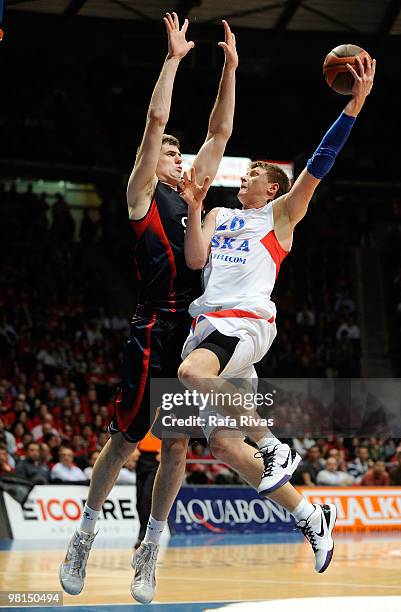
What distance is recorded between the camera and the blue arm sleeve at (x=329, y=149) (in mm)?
6594

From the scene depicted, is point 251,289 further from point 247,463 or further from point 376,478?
point 376,478

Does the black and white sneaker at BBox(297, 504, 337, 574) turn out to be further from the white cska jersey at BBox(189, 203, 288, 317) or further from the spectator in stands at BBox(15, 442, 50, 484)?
the spectator in stands at BBox(15, 442, 50, 484)

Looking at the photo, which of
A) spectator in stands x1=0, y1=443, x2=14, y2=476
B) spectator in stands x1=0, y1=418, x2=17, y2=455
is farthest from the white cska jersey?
spectator in stands x1=0, y1=418, x2=17, y2=455

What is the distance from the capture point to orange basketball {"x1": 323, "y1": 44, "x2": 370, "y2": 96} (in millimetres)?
6762

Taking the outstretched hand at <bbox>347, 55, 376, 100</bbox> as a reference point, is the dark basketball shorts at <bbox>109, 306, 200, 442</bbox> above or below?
below

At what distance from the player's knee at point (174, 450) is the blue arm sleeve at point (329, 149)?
2.08 metres

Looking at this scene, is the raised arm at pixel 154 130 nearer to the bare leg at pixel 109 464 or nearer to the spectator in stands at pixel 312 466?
the bare leg at pixel 109 464

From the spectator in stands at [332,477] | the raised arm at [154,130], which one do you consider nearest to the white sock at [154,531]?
the raised arm at [154,130]

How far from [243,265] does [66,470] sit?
8.80 meters

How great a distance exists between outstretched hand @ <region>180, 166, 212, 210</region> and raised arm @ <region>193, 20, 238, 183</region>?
57 centimetres

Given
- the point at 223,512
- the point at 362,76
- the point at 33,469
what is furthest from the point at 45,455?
the point at 362,76

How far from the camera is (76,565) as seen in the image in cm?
700

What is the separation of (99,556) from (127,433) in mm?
5865

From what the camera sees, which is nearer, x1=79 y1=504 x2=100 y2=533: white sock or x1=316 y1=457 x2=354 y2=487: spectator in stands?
x1=79 y1=504 x2=100 y2=533: white sock
